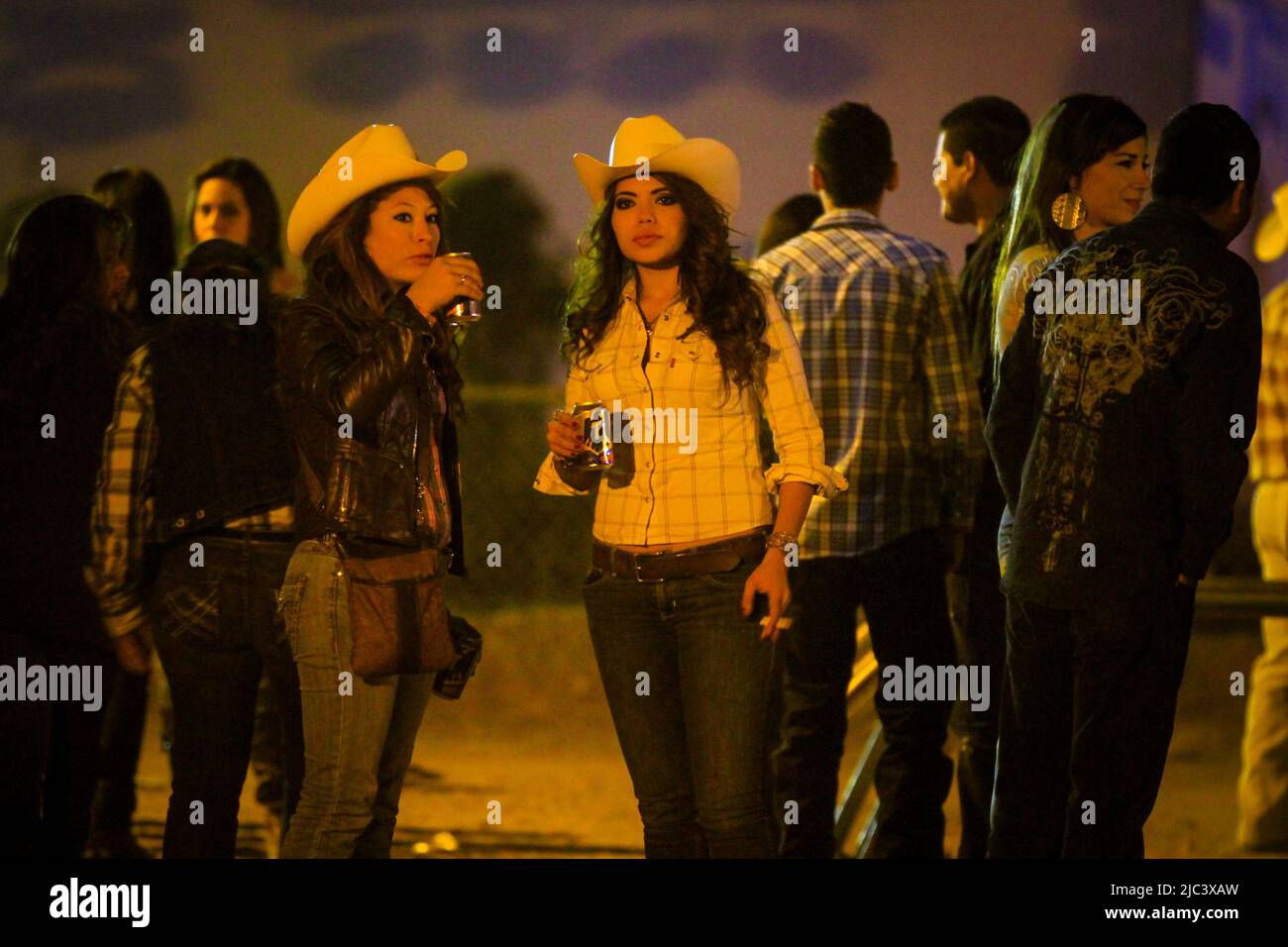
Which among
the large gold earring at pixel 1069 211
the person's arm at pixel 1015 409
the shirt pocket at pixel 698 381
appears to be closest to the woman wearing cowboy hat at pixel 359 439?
the shirt pocket at pixel 698 381

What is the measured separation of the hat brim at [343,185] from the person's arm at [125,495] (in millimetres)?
601

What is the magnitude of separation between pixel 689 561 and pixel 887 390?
1.30 meters

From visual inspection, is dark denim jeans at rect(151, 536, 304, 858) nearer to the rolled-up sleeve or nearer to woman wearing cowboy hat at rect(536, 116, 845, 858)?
woman wearing cowboy hat at rect(536, 116, 845, 858)

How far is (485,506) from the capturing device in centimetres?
830

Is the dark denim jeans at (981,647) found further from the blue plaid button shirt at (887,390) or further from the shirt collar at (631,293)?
the shirt collar at (631,293)

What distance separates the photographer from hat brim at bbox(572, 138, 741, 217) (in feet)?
11.7

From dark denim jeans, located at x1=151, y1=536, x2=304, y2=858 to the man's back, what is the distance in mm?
1638

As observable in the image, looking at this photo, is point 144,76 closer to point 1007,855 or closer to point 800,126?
point 800,126

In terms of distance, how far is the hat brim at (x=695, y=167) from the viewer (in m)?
3.56

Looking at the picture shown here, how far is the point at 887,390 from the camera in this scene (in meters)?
4.53

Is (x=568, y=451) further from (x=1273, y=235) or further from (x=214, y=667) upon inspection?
(x=1273, y=235)

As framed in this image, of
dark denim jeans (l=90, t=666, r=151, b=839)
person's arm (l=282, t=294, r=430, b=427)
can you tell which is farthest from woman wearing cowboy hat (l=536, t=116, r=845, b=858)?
dark denim jeans (l=90, t=666, r=151, b=839)
